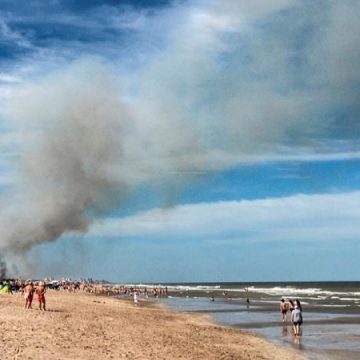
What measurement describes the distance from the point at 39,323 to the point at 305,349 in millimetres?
11961

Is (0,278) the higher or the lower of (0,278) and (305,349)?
the higher

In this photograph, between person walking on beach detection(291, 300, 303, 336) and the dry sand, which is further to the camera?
person walking on beach detection(291, 300, 303, 336)

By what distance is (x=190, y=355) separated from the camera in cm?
1934

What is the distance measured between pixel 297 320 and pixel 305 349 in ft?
14.9

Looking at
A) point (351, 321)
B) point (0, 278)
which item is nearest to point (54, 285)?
point (0, 278)

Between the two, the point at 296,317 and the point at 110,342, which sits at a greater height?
the point at 296,317

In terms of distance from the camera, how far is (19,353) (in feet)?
50.9

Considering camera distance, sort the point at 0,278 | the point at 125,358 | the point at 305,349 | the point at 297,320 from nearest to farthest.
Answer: the point at 125,358 < the point at 305,349 < the point at 297,320 < the point at 0,278

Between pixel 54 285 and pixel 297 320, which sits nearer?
pixel 297 320

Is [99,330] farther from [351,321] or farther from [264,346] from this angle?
[351,321]

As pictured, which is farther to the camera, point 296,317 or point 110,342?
point 296,317

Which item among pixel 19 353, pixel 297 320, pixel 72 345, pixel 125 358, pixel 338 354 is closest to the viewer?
pixel 19 353

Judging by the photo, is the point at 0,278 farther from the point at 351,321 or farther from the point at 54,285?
the point at 351,321

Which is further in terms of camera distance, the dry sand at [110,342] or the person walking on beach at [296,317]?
the person walking on beach at [296,317]
